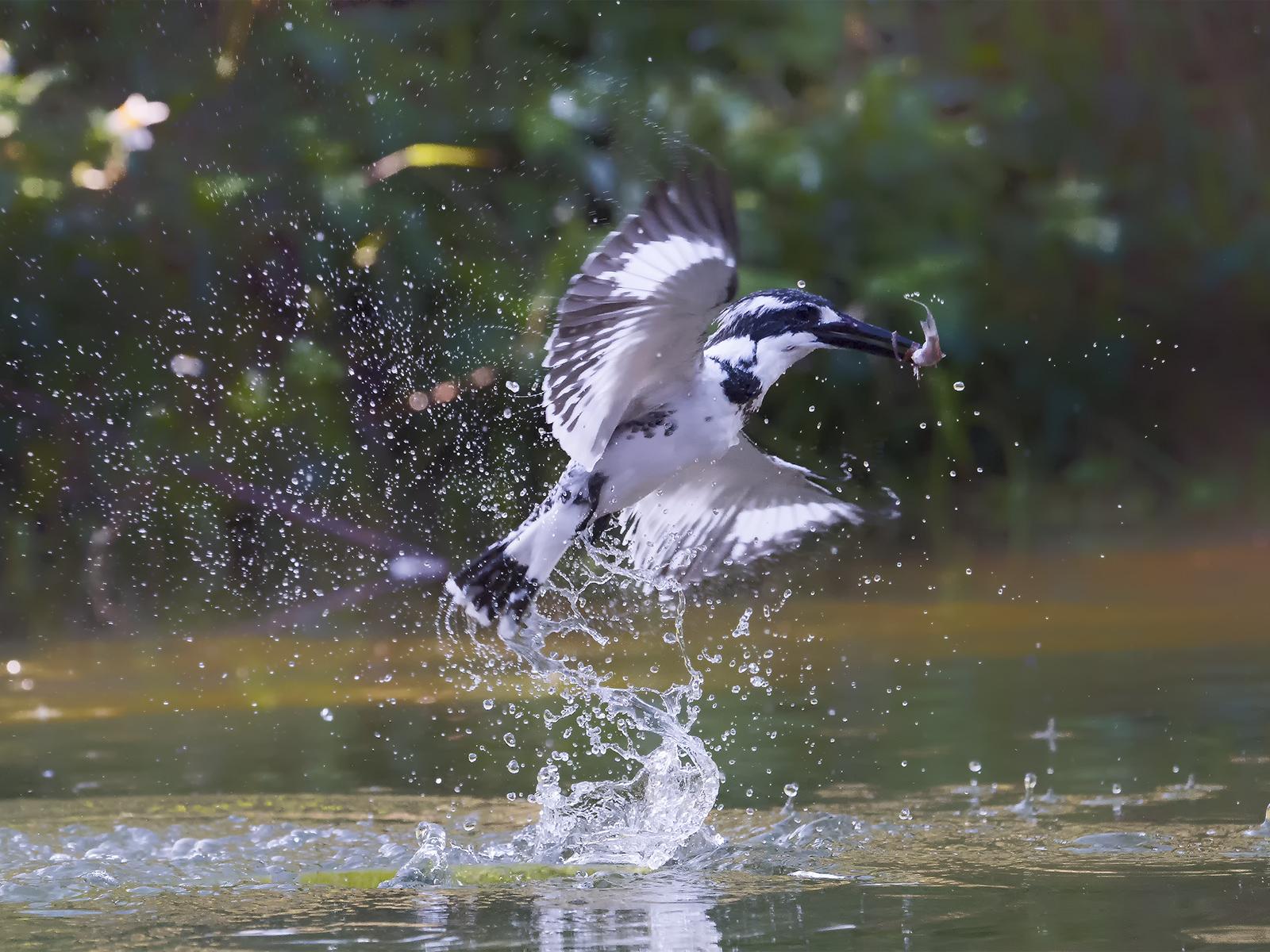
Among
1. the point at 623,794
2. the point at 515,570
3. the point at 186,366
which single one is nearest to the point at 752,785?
the point at 623,794

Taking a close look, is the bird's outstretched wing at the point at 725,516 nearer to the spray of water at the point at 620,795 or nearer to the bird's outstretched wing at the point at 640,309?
the spray of water at the point at 620,795

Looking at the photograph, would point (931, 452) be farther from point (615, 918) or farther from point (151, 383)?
point (615, 918)

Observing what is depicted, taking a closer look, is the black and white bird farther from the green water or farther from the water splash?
the green water

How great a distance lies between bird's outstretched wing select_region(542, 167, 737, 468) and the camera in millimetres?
3160

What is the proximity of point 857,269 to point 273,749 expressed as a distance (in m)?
3.95

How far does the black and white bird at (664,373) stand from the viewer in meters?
3.17

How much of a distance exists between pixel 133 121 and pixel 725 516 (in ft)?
12.4

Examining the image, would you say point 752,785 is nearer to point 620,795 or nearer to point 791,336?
point 620,795

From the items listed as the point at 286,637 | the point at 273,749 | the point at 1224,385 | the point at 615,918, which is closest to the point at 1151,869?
the point at 615,918

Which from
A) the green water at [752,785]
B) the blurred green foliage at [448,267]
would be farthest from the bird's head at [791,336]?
the blurred green foliage at [448,267]

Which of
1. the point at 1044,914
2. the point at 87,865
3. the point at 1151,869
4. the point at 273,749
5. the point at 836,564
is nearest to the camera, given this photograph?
the point at 1044,914

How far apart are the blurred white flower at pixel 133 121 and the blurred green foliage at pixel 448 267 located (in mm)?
50

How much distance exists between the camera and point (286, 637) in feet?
19.4

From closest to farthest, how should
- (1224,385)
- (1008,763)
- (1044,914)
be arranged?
(1044,914)
(1008,763)
(1224,385)
